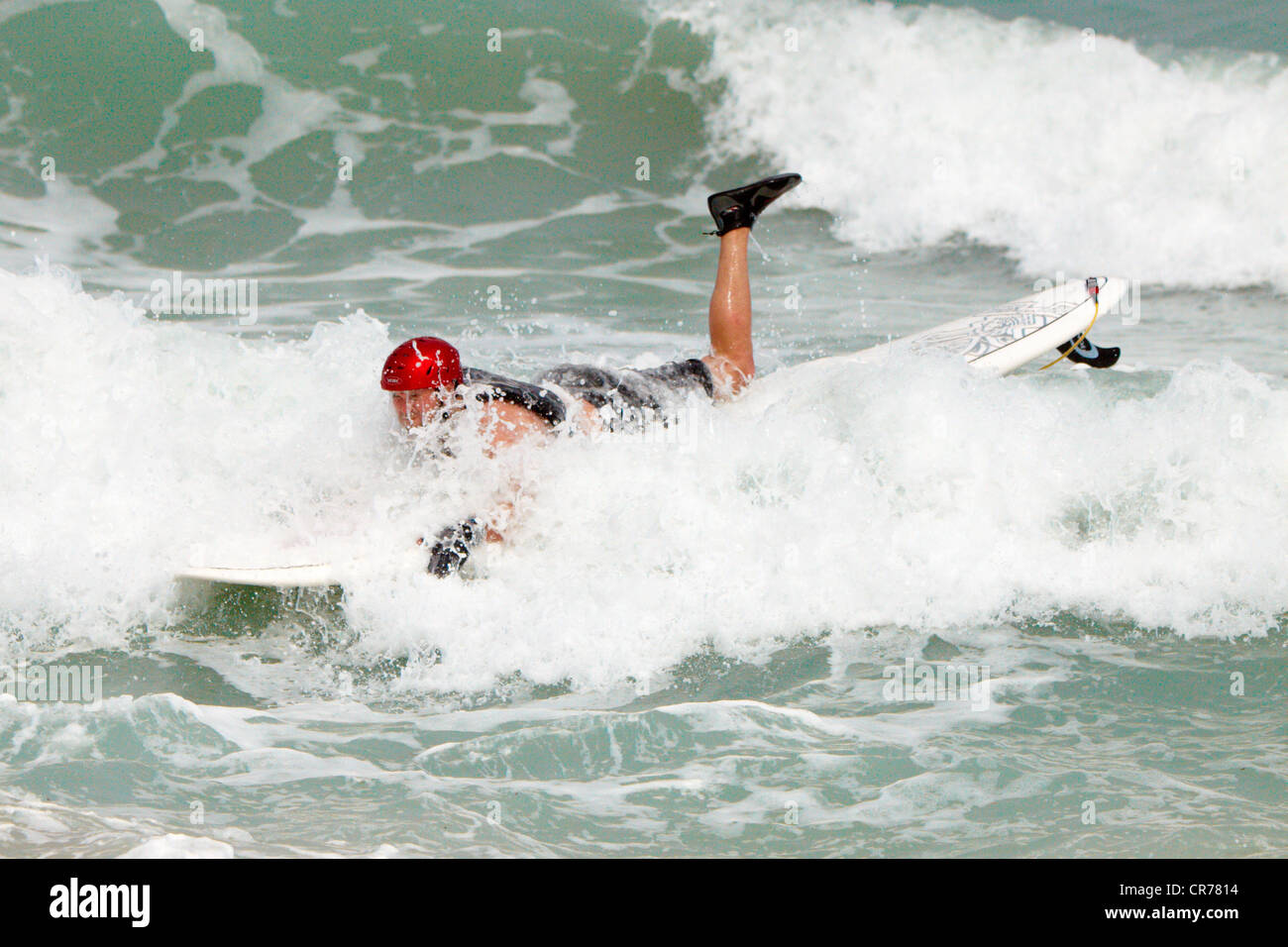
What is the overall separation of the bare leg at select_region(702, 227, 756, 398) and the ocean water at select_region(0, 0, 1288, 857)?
0.65 ft

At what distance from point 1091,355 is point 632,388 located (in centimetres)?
327

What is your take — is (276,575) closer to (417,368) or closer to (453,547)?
(453,547)

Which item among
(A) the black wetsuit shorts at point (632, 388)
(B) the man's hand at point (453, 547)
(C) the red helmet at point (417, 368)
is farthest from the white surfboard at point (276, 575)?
(A) the black wetsuit shorts at point (632, 388)

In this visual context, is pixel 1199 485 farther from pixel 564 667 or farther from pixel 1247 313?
pixel 1247 313

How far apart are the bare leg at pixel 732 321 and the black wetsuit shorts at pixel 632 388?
341 mm

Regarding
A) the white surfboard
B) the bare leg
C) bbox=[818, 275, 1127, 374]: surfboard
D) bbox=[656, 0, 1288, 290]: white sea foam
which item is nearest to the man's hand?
the white surfboard

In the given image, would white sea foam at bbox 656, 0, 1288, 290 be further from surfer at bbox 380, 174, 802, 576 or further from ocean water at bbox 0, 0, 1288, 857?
surfer at bbox 380, 174, 802, 576

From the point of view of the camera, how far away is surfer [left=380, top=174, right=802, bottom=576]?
4.58 metres

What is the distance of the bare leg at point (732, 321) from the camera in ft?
20.6

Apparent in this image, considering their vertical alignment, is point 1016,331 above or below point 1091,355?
above

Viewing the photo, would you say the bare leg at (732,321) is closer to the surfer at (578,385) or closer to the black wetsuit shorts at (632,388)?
the surfer at (578,385)

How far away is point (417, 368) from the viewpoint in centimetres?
457

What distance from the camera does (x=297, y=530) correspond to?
4.72 m

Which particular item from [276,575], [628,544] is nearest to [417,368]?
[276,575]
